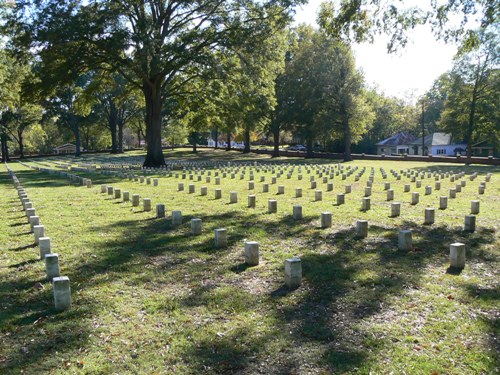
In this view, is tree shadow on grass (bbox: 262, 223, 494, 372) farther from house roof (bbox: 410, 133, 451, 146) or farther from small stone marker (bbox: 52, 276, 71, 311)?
house roof (bbox: 410, 133, 451, 146)

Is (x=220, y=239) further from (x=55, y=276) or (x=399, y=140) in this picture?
(x=399, y=140)

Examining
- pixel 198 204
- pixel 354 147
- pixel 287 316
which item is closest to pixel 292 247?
pixel 287 316

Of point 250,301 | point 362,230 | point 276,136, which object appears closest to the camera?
point 250,301

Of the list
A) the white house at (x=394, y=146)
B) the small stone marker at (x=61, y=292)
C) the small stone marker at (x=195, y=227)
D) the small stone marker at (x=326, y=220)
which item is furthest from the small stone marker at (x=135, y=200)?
the white house at (x=394, y=146)

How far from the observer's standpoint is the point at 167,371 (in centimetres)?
334

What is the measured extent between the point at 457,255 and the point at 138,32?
1881 cm

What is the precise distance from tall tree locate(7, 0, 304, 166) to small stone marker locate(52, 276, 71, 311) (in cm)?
1699

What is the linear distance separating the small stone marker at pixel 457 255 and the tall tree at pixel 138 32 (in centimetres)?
1661

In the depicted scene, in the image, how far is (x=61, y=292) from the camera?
14.5 ft

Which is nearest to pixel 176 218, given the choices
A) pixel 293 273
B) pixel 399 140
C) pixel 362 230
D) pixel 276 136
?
pixel 362 230

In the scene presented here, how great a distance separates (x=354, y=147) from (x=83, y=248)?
53.3 metres

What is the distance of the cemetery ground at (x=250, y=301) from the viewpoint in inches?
138

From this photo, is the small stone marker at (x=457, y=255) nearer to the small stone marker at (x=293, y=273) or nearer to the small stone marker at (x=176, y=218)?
the small stone marker at (x=293, y=273)

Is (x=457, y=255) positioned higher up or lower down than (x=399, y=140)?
lower down
